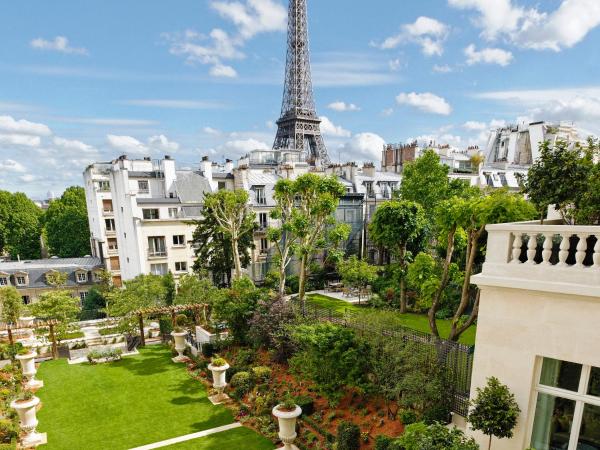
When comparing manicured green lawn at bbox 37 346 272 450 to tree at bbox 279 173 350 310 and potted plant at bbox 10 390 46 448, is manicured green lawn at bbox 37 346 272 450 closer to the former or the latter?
potted plant at bbox 10 390 46 448

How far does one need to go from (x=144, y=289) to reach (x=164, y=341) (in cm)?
366

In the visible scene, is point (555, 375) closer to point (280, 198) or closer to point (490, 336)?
point (490, 336)

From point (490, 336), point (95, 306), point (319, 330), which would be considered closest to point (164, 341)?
point (319, 330)

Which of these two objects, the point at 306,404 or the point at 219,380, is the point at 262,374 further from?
the point at 306,404

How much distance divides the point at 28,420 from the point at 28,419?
0.11 feet

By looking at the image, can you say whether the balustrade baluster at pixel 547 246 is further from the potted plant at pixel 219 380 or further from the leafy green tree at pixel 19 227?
the leafy green tree at pixel 19 227

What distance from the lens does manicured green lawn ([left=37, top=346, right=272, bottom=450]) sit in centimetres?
1284

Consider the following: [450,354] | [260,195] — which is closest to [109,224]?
[260,195]

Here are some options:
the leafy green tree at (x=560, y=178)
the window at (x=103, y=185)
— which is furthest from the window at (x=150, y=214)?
the leafy green tree at (x=560, y=178)

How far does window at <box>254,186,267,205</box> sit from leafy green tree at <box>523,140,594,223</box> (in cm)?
2797

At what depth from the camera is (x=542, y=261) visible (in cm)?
677

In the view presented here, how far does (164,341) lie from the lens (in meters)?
22.6

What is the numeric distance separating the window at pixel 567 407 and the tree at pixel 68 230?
59.1 m

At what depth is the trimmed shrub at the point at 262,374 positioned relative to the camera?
623 inches
